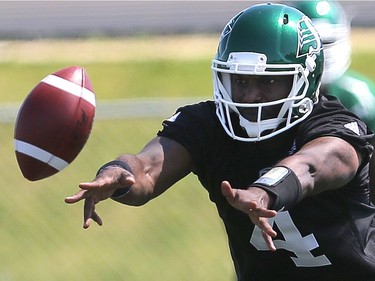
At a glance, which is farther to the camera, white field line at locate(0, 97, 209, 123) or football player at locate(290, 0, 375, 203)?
white field line at locate(0, 97, 209, 123)

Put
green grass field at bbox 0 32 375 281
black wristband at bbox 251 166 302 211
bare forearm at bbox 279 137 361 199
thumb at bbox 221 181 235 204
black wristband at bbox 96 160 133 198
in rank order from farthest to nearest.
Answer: green grass field at bbox 0 32 375 281 < black wristband at bbox 96 160 133 198 < bare forearm at bbox 279 137 361 199 < black wristband at bbox 251 166 302 211 < thumb at bbox 221 181 235 204

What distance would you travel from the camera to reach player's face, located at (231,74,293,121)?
12.3 feet

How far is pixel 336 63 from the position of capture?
215 inches

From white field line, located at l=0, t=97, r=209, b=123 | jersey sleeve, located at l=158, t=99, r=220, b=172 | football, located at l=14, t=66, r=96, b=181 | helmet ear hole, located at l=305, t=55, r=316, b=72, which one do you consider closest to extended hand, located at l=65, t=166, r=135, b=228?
jersey sleeve, located at l=158, t=99, r=220, b=172

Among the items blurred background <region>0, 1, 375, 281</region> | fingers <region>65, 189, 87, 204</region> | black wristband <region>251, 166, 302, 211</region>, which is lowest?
blurred background <region>0, 1, 375, 281</region>

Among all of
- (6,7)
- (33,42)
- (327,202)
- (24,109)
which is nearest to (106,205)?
(24,109)

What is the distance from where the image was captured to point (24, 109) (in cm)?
432

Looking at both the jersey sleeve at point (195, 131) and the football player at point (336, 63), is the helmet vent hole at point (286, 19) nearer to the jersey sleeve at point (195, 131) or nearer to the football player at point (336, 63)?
the jersey sleeve at point (195, 131)

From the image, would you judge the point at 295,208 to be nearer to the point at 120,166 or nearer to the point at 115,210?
the point at 120,166

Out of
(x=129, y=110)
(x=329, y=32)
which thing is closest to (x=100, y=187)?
(x=329, y=32)

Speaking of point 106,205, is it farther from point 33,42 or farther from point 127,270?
point 33,42

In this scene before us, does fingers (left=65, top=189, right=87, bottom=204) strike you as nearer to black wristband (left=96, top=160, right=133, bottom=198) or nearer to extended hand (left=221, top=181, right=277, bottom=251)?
black wristband (left=96, top=160, right=133, bottom=198)

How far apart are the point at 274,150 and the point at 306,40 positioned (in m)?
0.40

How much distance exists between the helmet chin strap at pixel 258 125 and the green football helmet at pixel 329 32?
159cm
